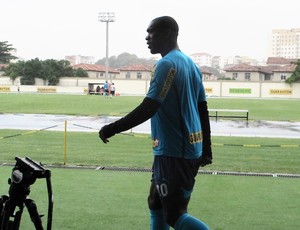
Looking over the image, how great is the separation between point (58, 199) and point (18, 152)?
5139 millimetres

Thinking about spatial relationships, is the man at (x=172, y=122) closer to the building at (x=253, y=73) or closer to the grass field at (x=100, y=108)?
the grass field at (x=100, y=108)

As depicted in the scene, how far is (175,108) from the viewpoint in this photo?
309 cm

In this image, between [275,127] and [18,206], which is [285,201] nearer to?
[18,206]

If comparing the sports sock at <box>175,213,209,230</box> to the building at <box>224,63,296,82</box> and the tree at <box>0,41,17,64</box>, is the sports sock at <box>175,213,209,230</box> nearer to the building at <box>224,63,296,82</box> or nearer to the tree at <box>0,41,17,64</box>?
the building at <box>224,63,296,82</box>

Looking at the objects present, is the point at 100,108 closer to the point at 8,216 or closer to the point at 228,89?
the point at 8,216

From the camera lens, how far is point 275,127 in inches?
803

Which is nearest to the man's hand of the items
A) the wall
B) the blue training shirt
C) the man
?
the man

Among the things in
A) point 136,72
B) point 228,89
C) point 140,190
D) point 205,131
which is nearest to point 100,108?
point 140,190

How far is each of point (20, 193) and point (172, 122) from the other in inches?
40.1

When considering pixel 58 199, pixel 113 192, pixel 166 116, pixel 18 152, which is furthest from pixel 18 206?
pixel 18 152

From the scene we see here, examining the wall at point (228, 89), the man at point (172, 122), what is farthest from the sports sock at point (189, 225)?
the wall at point (228, 89)

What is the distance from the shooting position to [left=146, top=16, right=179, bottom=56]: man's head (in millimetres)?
3219

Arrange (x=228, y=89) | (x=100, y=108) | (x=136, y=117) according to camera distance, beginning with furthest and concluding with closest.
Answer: (x=228, y=89)
(x=100, y=108)
(x=136, y=117)

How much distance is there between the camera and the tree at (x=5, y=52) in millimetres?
100988
